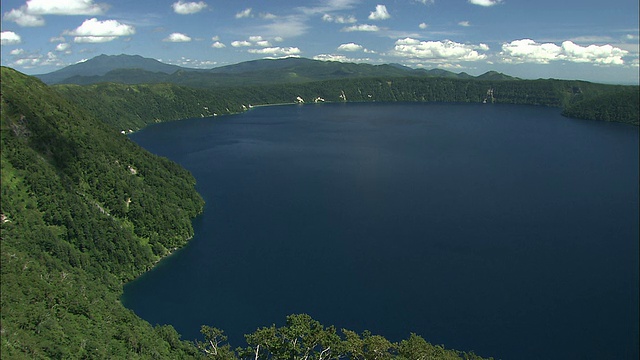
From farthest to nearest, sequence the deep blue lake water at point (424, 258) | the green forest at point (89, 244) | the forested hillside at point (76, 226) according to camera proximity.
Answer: the deep blue lake water at point (424, 258)
the forested hillside at point (76, 226)
the green forest at point (89, 244)

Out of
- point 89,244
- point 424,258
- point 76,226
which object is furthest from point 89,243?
point 424,258

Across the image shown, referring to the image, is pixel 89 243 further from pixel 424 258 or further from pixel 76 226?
pixel 424 258

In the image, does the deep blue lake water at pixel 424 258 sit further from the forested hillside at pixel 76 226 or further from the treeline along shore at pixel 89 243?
the treeline along shore at pixel 89 243

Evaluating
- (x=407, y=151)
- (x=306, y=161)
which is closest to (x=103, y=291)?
(x=306, y=161)

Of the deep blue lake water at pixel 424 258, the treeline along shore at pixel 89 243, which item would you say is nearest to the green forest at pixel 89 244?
the treeline along shore at pixel 89 243

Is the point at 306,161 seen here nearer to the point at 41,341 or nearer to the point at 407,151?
the point at 407,151

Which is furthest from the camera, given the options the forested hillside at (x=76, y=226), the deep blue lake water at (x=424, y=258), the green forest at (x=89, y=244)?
the deep blue lake water at (x=424, y=258)

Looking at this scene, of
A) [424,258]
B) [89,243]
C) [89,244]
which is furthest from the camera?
[424,258]
